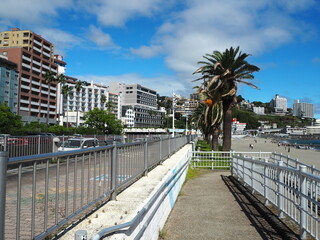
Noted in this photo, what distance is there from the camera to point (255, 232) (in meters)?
6.14

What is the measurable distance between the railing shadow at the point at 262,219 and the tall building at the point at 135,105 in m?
143

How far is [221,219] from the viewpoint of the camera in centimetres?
713

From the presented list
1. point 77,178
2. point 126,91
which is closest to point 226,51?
point 77,178

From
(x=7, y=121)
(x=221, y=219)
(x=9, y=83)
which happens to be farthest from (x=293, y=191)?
(x=9, y=83)

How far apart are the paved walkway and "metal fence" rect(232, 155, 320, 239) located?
12.6 inches

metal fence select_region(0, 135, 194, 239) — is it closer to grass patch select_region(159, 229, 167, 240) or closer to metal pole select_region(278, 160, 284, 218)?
grass patch select_region(159, 229, 167, 240)

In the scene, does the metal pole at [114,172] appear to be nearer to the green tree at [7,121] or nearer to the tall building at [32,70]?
the green tree at [7,121]

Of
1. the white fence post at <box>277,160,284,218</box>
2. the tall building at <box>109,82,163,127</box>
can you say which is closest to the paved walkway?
the white fence post at <box>277,160,284,218</box>

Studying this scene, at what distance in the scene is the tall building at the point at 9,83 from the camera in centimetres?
7519

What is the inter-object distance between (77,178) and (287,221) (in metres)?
4.66

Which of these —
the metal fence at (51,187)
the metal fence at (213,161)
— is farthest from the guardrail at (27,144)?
the metal fence at (51,187)

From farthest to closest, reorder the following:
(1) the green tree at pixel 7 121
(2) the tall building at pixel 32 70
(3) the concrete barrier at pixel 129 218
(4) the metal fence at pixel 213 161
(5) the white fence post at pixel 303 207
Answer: (2) the tall building at pixel 32 70
(1) the green tree at pixel 7 121
(4) the metal fence at pixel 213 161
(5) the white fence post at pixel 303 207
(3) the concrete barrier at pixel 129 218

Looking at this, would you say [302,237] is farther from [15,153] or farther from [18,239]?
[15,153]

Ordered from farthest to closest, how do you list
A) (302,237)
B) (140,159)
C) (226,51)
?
(226,51) < (140,159) < (302,237)
